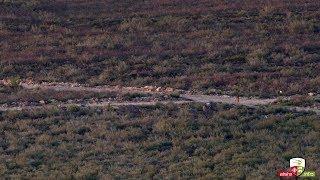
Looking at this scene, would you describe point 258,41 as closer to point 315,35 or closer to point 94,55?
point 315,35

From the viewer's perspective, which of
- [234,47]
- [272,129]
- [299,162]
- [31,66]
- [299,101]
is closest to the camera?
[299,162]

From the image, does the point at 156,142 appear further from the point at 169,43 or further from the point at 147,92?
the point at 169,43

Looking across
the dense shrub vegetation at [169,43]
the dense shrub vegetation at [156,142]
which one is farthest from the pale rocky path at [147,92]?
the dense shrub vegetation at [156,142]

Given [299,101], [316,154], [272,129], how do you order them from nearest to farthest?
[316,154] → [272,129] → [299,101]

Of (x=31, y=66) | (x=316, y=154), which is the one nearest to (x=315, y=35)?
(x=31, y=66)

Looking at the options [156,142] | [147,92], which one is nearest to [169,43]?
[147,92]

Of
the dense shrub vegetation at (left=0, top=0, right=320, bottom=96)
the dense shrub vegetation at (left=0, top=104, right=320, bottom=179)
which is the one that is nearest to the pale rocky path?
the dense shrub vegetation at (left=0, top=0, right=320, bottom=96)

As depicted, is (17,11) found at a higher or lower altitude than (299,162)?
lower

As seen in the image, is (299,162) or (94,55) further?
(94,55)
